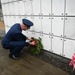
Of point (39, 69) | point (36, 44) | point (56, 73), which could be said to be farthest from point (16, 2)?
point (56, 73)

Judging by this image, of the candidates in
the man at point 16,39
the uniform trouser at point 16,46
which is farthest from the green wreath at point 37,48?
the uniform trouser at point 16,46

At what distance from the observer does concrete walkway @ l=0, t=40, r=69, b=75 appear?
1973 millimetres

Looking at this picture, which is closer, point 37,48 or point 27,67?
point 27,67

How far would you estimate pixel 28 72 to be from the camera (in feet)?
6.55

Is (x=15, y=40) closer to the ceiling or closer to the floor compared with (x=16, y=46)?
closer to the ceiling

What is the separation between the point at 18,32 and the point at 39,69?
2.84 ft

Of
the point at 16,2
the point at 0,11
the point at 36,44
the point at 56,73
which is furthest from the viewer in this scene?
the point at 0,11

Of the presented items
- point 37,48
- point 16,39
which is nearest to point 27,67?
point 37,48

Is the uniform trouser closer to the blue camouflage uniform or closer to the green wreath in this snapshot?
the blue camouflage uniform

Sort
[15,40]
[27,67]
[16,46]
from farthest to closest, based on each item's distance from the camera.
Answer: [15,40]
[16,46]
[27,67]

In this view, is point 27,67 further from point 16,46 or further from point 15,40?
point 15,40

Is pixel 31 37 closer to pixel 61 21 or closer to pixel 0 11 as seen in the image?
pixel 61 21

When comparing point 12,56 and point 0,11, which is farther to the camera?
point 0,11

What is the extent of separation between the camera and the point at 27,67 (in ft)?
7.07
